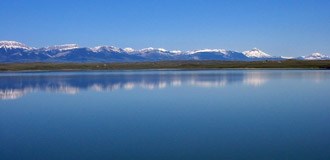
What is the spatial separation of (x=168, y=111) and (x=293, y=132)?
23.7 feet

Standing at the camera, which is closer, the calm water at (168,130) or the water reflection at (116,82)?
the calm water at (168,130)

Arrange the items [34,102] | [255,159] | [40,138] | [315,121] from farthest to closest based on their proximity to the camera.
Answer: [34,102], [315,121], [40,138], [255,159]

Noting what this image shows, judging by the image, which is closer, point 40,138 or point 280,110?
point 40,138

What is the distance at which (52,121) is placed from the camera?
16.6 m

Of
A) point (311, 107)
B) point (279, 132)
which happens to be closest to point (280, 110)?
point (311, 107)

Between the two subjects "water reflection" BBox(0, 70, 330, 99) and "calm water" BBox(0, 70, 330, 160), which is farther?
"water reflection" BBox(0, 70, 330, 99)

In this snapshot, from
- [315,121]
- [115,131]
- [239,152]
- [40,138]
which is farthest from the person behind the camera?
[315,121]

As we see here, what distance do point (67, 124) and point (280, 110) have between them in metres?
10.7

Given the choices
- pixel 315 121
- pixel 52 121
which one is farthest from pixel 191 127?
pixel 52 121

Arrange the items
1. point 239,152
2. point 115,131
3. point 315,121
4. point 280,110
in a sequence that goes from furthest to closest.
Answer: point 280,110, point 315,121, point 115,131, point 239,152

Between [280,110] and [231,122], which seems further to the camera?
[280,110]

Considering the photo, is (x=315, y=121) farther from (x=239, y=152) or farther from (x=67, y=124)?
(x=67, y=124)

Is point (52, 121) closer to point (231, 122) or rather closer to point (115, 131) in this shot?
point (115, 131)

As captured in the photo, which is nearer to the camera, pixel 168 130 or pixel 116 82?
pixel 168 130
